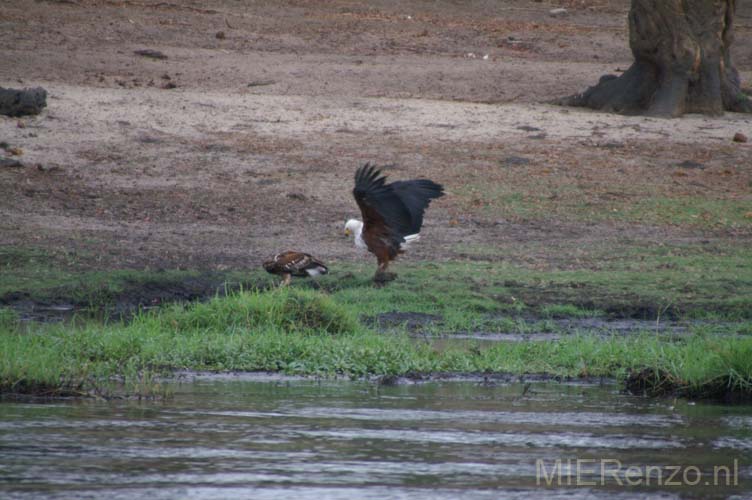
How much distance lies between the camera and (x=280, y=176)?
1565 cm

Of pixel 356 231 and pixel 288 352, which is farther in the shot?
pixel 356 231

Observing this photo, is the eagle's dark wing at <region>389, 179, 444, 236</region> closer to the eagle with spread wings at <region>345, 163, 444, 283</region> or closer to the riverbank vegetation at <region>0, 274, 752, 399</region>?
the eagle with spread wings at <region>345, 163, 444, 283</region>

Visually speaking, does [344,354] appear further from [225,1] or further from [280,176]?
[225,1]

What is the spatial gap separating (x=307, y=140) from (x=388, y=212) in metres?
5.61

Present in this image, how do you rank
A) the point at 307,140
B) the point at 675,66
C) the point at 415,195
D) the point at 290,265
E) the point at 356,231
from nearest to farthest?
the point at 290,265 → the point at 415,195 → the point at 356,231 → the point at 307,140 → the point at 675,66

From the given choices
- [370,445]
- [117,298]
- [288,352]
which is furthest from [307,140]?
[370,445]

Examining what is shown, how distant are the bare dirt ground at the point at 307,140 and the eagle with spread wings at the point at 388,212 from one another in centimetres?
142

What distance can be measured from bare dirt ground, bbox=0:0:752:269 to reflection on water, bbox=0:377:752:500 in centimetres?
547

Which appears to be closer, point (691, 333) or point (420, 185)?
point (691, 333)

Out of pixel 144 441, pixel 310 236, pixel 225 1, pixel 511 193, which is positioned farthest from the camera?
pixel 225 1

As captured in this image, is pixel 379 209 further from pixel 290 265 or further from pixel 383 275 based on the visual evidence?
pixel 290 265

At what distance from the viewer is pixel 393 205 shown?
1145 centimetres

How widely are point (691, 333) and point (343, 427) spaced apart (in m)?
4.53

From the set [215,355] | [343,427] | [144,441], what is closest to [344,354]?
[215,355]
